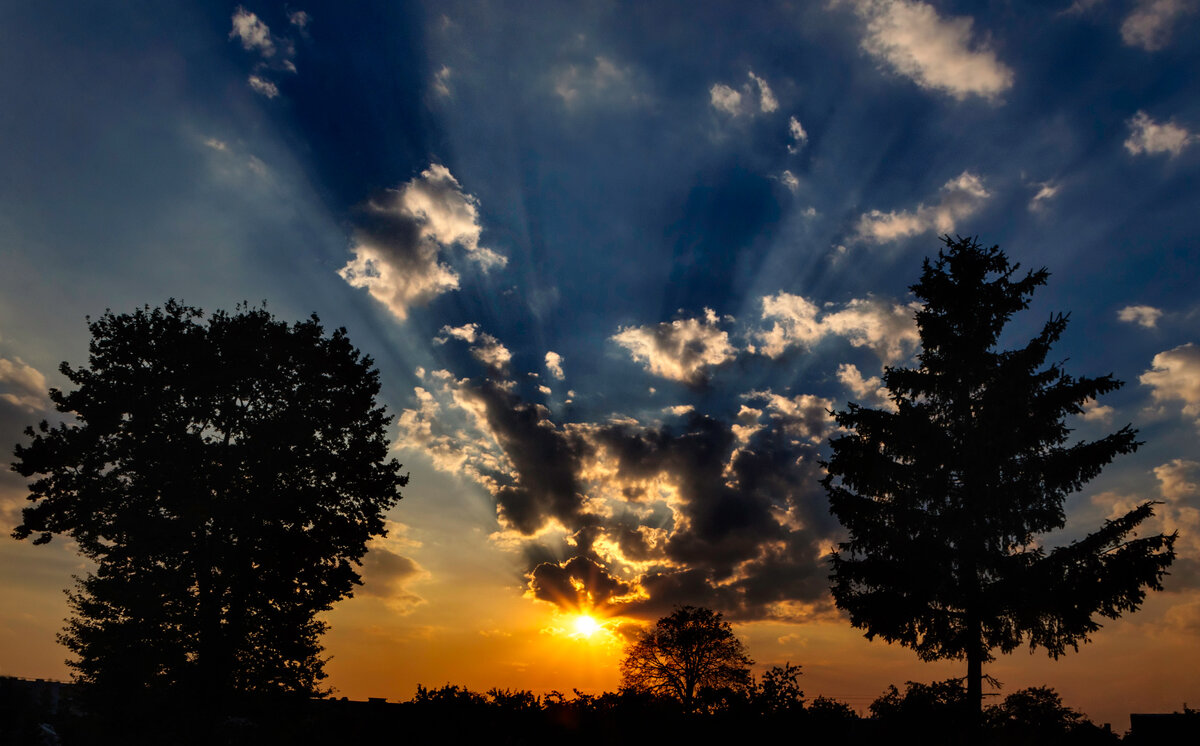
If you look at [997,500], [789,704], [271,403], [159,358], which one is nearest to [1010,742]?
[789,704]

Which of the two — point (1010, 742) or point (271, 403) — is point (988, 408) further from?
point (271, 403)


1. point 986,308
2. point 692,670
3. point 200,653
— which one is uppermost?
point 986,308

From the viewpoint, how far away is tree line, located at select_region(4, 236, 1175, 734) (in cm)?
2095

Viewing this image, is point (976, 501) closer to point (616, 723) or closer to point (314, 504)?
point (616, 723)

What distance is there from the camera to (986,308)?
80.4 ft

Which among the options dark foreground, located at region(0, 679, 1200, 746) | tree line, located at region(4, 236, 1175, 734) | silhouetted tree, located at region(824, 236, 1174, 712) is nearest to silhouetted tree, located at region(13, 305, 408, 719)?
tree line, located at region(4, 236, 1175, 734)

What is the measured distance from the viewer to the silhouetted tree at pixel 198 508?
22.7 meters

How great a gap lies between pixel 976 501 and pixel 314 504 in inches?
918

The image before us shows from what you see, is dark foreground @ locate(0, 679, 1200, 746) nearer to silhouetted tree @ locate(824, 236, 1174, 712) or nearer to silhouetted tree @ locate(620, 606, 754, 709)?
silhouetted tree @ locate(824, 236, 1174, 712)

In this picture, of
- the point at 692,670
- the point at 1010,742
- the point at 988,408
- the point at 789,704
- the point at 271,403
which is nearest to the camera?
the point at 789,704

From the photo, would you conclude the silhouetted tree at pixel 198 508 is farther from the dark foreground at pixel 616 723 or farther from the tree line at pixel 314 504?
the dark foreground at pixel 616 723

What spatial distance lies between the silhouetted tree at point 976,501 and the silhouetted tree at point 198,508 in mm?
19151

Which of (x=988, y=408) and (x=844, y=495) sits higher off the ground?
(x=988, y=408)

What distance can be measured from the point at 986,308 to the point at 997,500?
24.2 ft
